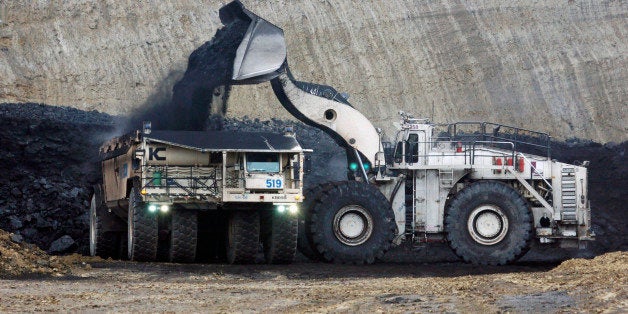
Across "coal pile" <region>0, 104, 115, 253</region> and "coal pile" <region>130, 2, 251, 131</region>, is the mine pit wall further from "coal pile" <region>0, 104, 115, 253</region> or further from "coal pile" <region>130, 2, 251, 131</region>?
"coal pile" <region>130, 2, 251, 131</region>

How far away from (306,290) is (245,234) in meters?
6.68

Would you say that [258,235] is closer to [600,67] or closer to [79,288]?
[79,288]

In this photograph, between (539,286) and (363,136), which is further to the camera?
(363,136)

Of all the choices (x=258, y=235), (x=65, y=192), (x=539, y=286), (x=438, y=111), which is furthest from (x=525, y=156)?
(x=438, y=111)

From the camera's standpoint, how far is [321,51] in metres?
47.7

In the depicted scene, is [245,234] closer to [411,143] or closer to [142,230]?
[142,230]

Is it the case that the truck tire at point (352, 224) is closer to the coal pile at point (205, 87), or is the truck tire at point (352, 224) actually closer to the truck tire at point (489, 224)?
the truck tire at point (489, 224)

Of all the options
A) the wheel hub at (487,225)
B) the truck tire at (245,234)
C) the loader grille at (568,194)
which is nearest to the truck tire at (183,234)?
the truck tire at (245,234)

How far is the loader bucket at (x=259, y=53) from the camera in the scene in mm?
28375

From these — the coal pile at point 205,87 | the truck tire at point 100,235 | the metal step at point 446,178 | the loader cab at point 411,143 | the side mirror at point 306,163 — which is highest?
the coal pile at point 205,87

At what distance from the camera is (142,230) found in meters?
26.2

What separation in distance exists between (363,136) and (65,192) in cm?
849

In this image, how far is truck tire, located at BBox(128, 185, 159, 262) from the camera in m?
26.1

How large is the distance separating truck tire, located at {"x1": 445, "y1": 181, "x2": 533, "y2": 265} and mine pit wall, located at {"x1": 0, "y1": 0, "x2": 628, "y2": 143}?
14.4 metres
